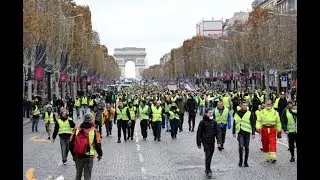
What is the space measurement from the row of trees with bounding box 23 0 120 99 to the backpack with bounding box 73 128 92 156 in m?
32.1

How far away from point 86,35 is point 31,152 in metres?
59.3

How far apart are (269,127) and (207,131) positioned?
2953 mm

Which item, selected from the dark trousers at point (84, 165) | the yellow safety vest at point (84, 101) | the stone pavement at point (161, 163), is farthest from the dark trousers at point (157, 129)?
the yellow safety vest at point (84, 101)

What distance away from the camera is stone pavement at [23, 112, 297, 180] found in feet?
48.4

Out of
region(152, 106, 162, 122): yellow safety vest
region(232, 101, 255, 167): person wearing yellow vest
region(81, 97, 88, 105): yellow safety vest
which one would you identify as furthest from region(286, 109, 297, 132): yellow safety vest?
region(81, 97, 88, 105): yellow safety vest

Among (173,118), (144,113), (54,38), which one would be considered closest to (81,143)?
(144,113)

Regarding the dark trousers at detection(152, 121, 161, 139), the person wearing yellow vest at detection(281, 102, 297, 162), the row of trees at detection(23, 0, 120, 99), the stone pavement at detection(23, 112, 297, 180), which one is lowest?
the stone pavement at detection(23, 112, 297, 180)

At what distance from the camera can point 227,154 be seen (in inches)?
762

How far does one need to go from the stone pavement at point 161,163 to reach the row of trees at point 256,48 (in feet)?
106

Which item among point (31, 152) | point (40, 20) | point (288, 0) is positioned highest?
point (288, 0)

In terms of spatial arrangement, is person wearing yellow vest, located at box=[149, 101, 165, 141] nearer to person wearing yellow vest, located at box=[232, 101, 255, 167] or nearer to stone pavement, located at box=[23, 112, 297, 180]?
stone pavement, located at box=[23, 112, 297, 180]

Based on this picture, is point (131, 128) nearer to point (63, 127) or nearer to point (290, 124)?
point (63, 127)
